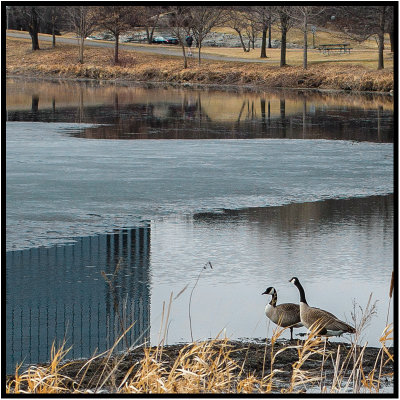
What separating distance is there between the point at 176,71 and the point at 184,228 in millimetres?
46289

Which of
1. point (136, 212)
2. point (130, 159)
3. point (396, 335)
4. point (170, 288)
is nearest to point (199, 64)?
point (130, 159)

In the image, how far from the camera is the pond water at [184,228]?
354 inches

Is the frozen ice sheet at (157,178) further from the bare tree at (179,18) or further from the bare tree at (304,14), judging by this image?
the bare tree at (179,18)

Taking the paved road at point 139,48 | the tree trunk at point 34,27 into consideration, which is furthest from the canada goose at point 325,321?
the tree trunk at point 34,27

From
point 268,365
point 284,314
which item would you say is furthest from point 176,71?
point 268,365

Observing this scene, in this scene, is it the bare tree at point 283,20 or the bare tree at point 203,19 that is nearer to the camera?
the bare tree at point 283,20

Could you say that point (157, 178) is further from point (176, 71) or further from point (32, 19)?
point (32, 19)

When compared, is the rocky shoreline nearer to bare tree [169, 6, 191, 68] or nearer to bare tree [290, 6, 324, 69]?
bare tree [290, 6, 324, 69]

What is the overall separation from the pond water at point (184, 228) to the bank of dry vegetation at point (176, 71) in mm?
22359

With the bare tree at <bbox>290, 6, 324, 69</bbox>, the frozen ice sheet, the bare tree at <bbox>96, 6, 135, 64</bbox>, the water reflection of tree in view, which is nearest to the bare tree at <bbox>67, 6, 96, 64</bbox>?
the bare tree at <bbox>96, 6, 135, 64</bbox>

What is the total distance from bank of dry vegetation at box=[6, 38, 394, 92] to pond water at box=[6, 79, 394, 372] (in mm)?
22359

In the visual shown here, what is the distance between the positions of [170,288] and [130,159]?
10.7m

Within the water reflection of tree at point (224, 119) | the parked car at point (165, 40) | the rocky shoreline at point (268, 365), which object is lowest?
the rocky shoreline at point (268, 365)

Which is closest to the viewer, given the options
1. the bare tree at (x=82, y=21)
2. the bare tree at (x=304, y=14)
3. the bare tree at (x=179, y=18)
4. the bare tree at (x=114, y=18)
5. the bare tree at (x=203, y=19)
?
the bare tree at (x=304, y=14)
